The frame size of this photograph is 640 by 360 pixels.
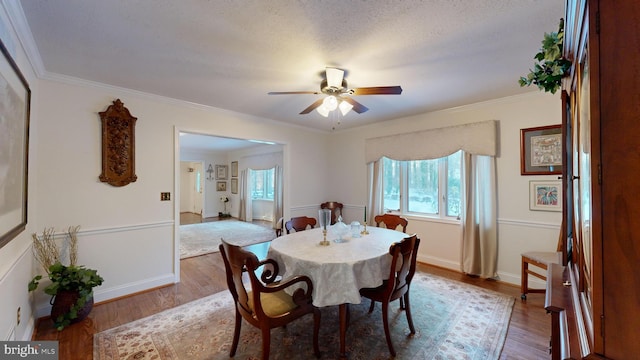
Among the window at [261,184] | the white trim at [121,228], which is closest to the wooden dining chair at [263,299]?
the white trim at [121,228]

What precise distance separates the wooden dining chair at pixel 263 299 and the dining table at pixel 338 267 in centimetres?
10

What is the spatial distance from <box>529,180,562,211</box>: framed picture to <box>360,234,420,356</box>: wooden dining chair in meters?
2.04

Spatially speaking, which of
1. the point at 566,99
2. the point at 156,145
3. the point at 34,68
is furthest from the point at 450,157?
the point at 34,68

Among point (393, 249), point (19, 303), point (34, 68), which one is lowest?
point (19, 303)

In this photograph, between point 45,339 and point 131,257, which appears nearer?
point 45,339

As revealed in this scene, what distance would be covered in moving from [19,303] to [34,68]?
77.4 inches

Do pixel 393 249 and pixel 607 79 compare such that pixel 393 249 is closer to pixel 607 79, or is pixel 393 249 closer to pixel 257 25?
pixel 607 79

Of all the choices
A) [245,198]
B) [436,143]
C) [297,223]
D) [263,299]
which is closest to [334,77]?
[297,223]

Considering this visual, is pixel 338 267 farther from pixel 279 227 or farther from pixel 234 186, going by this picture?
pixel 234 186

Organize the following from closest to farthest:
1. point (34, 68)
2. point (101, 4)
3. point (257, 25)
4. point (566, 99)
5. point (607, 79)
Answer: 1. point (607, 79)
2. point (566, 99)
3. point (101, 4)
4. point (257, 25)
5. point (34, 68)

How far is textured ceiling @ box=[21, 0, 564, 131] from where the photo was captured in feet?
5.16

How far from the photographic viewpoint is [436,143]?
377cm

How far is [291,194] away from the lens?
15.2 ft

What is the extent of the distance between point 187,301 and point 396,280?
225cm
